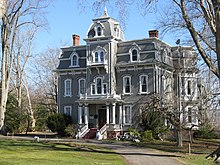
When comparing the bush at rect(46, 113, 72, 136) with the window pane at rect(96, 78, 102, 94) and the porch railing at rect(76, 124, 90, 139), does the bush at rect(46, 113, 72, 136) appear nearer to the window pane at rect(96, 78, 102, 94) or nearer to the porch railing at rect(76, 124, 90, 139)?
the porch railing at rect(76, 124, 90, 139)

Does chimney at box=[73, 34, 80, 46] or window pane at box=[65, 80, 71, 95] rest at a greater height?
chimney at box=[73, 34, 80, 46]

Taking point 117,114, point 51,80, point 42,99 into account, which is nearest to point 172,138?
point 117,114

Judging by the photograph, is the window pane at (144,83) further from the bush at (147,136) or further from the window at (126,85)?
the bush at (147,136)

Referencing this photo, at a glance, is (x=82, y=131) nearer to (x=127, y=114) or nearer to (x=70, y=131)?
(x=70, y=131)

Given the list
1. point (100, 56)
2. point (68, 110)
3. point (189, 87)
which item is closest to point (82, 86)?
point (68, 110)

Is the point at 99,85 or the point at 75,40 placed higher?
the point at 75,40

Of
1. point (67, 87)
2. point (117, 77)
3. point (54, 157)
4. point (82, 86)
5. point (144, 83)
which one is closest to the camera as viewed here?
point (54, 157)

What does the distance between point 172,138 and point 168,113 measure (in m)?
8.61

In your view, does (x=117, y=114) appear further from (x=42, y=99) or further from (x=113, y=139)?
(x=42, y=99)

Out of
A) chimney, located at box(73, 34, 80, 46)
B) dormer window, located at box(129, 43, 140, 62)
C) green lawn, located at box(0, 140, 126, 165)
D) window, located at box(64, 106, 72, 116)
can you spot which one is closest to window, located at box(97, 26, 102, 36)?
dormer window, located at box(129, 43, 140, 62)

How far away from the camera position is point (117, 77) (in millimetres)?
41250

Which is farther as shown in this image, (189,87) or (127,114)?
(189,87)

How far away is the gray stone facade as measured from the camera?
130ft

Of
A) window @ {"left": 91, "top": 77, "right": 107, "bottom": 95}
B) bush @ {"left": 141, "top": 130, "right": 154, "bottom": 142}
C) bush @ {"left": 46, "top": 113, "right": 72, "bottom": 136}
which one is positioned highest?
window @ {"left": 91, "top": 77, "right": 107, "bottom": 95}
